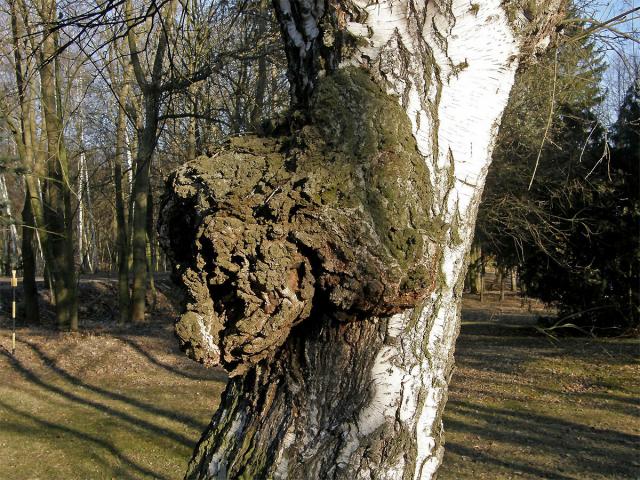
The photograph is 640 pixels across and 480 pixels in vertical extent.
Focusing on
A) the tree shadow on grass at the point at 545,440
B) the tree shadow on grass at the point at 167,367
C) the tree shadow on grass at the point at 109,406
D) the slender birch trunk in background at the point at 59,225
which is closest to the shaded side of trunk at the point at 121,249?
the slender birch trunk in background at the point at 59,225

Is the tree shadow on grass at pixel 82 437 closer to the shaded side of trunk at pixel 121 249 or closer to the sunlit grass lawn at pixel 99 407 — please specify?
the sunlit grass lawn at pixel 99 407

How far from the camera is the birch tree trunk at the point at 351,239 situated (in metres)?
1.55

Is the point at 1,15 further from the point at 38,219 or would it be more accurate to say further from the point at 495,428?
the point at 495,428

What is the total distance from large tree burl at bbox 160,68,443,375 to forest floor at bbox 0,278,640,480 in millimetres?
2294

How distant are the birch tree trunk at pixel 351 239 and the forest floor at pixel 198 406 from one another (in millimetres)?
2143

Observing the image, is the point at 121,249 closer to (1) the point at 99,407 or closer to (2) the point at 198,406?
(1) the point at 99,407

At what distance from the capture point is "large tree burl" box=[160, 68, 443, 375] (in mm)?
1525

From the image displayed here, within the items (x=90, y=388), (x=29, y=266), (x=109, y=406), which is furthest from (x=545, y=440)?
(x=29, y=266)

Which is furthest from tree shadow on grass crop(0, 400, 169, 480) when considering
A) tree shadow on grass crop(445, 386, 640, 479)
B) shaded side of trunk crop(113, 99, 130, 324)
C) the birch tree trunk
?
shaded side of trunk crop(113, 99, 130, 324)

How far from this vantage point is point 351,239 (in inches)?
60.1

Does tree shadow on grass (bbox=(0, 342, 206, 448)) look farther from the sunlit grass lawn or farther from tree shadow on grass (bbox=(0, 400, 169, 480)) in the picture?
tree shadow on grass (bbox=(0, 400, 169, 480))

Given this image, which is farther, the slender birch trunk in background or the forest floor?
the slender birch trunk in background

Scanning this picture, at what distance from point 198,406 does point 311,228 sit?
881 cm

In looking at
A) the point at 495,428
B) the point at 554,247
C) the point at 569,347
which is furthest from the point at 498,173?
the point at 495,428
